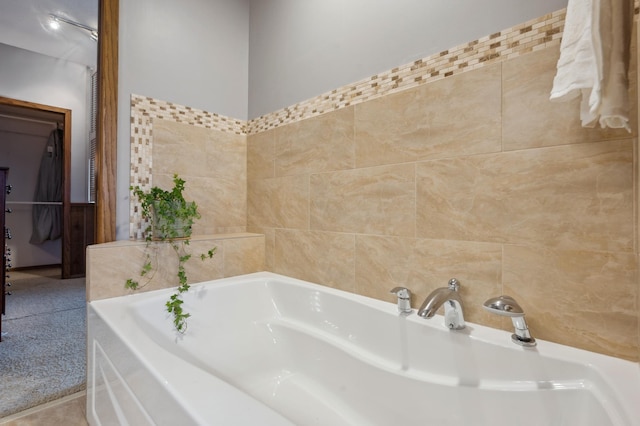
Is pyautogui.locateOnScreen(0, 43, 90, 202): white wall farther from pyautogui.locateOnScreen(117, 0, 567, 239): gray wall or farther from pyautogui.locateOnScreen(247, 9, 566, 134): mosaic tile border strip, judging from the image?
pyautogui.locateOnScreen(247, 9, 566, 134): mosaic tile border strip

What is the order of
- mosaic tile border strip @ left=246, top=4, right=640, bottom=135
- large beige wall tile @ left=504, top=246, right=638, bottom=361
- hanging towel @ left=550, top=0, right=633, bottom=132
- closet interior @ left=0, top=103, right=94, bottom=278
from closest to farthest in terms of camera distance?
hanging towel @ left=550, top=0, right=633, bottom=132
large beige wall tile @ left=504, top=246, right=638, bottom=361
mosaic tile border strip @ left=246, top=4, right=640, bottom=135
closet interior @ left=0, top=103, right=94, bottom=278

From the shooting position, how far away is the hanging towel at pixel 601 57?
2.35 feet

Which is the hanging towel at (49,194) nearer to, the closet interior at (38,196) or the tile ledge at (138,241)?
the closet interior at (38,196)

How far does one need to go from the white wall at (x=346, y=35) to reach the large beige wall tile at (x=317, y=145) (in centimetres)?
19

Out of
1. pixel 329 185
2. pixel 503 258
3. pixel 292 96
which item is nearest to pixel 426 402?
pixel 503 258

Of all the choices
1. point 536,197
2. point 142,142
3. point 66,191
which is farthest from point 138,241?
point 66,191

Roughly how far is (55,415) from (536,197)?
2272 millimetres

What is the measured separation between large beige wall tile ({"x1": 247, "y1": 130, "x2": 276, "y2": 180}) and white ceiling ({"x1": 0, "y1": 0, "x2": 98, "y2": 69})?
1934mm

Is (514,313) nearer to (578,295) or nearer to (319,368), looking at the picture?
(578,295)

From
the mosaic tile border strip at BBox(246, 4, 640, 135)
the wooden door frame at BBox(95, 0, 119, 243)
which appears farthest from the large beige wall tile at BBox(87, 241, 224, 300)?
the mosaic tile border strip at BBox(246, 4, 640, 135)

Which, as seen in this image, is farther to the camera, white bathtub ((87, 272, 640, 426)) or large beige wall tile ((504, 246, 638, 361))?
large beige wall tile ((504, 246, 638, 361))

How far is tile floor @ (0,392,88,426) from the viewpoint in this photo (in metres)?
1.36

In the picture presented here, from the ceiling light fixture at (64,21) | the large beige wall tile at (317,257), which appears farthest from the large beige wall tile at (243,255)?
the ceiling light fixture at (64,21)

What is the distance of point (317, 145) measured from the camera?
5.51ft
